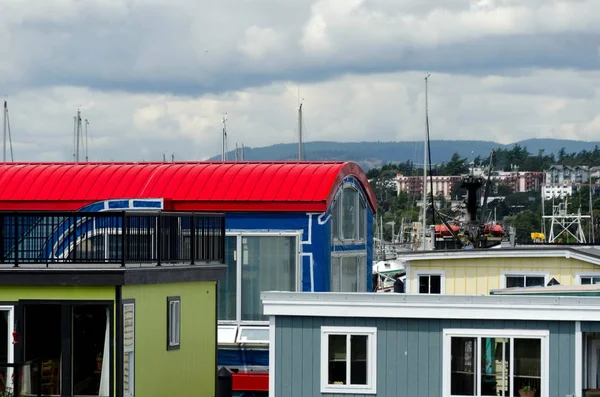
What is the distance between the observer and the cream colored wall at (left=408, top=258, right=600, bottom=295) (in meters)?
33.4

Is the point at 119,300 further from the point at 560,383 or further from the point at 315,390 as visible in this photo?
the point at 560,383

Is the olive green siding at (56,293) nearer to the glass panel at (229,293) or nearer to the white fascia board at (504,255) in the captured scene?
the glass panel at (229,293)

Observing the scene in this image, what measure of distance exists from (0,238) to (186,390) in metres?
4.94

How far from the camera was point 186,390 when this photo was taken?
26281mm

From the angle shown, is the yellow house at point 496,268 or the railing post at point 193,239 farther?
the yellow house at point 496,268

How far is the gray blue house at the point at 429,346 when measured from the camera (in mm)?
22812

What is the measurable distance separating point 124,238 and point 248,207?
9798mm

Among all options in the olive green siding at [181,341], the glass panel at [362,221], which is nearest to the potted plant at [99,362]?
the olive green siding at [181,341]

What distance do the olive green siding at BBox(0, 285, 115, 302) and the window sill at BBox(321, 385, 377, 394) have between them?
384 cm

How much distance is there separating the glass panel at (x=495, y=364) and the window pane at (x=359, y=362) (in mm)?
1937

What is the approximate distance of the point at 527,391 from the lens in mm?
22984

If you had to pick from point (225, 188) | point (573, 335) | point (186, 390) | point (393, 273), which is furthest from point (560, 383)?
point (393, 273)

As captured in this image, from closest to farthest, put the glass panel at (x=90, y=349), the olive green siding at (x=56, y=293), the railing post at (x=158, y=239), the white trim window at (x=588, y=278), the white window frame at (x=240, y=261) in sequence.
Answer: the olive green siding at (x=56, y=293), the glass panel at (x=90, y=349), the railing post at (x=158, y=239), the white window frame at (x=240, y=261), the white trim window at (x=588, y=278)

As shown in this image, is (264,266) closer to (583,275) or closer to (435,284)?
(435,284)
